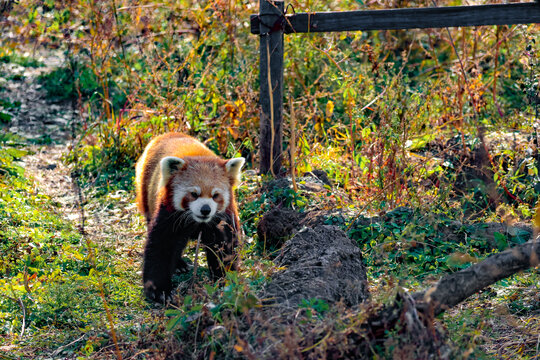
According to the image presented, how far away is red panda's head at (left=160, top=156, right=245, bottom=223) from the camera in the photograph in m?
4.33

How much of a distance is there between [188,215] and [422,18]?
2613mm

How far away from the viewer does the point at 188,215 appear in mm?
4391

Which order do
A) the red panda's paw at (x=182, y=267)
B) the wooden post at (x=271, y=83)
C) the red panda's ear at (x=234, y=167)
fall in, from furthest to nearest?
the wooden post at (x=271, y=83), the red panda's paw at (x=182, y=267), the red panda's ear at (x=234, y=167)

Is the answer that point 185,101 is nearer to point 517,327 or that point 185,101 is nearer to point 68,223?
point 68,223

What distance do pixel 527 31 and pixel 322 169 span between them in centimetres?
234

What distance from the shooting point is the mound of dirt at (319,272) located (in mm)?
3219

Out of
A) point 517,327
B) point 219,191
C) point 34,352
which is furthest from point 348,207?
point 34,352

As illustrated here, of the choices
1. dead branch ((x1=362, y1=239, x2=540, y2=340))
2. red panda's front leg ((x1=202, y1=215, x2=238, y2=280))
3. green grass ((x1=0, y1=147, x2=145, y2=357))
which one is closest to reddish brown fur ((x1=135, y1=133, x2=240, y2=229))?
red panda's front leg ((x1=202, y1=215, x2=238, y2=280))

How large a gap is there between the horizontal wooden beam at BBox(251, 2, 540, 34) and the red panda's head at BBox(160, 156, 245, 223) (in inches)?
63.1

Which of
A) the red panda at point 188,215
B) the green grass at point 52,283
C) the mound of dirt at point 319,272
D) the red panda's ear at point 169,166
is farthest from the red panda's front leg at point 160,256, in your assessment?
the mound of dirt at point 319,272

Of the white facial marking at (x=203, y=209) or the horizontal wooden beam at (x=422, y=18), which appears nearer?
the white facial marking at (x=203, y=209)

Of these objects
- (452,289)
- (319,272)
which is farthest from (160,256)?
(452,289)

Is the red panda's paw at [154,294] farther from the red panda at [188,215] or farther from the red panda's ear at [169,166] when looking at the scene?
the red panda's ear at [169,166]

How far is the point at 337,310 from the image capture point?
2.93 m
